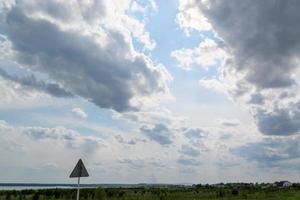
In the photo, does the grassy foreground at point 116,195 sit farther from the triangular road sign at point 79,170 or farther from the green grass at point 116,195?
the triangular road sign at point 79,170

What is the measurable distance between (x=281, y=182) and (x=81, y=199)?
132841 mm

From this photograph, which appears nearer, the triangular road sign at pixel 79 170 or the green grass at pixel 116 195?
the triangular road sign at pixel 79 170

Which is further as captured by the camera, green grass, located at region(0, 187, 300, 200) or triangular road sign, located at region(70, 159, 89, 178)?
green grass, located at region(0, 187, 300, 200)

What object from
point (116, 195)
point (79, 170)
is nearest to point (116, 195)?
point (116, 195)

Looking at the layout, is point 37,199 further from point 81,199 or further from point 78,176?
point 78,176

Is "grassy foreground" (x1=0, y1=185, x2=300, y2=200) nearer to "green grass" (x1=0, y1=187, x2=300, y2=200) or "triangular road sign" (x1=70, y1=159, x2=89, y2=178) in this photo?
"green grass" (x1=0, y1=187, x2=300, y2=200)

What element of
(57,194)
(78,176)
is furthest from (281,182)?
(78,176)

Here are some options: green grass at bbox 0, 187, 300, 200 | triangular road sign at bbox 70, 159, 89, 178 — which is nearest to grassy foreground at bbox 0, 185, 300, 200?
green grass at bbox 0, 187, 300, 200

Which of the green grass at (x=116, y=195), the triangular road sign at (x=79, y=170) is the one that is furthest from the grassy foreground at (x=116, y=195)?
the triangular road sign at (x=79, y=170)

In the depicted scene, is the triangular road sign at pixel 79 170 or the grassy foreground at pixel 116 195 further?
the grassy foreground at pixel 116 195

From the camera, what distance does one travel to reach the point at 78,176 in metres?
21.2

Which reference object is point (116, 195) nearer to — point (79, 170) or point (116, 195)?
point (116, 195)

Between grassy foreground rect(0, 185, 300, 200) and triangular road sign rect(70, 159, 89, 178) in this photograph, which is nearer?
triangular road sign rect(70, 159, 89, 178)

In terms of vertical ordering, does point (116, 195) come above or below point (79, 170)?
above
